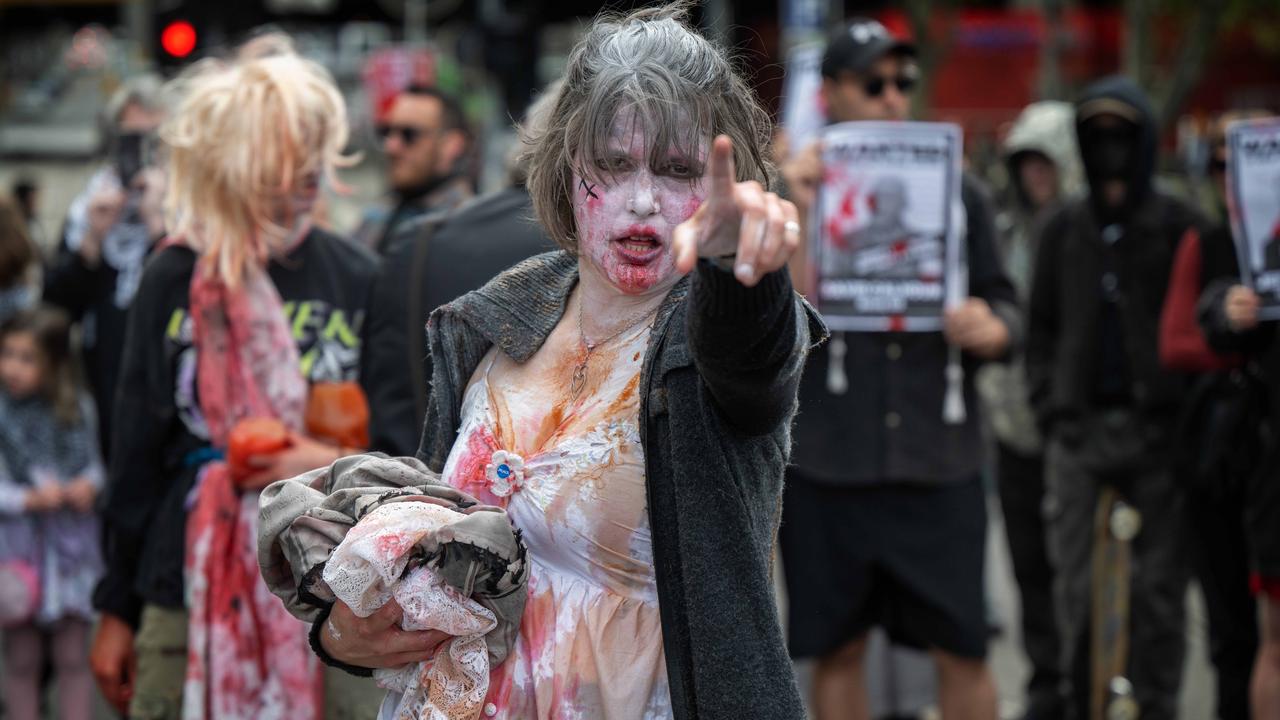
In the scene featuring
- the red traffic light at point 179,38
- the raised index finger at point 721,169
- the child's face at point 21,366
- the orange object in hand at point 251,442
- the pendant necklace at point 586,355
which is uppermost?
the red traffic light at point 179,38

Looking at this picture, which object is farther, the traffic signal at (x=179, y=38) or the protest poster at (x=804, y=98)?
the traffic signal at (x=179, y=38)

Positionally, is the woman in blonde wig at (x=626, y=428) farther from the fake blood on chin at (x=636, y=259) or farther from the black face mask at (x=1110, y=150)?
the black face mask at (x=1110, y=150)

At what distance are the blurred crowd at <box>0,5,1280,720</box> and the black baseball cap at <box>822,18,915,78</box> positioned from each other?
1 centimetres

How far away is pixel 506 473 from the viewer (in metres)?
2.52

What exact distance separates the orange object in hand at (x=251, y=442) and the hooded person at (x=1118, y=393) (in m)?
3.40

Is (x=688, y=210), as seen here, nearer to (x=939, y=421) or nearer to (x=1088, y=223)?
(x=939, y=421)

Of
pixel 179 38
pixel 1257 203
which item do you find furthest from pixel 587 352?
pixel 179 38

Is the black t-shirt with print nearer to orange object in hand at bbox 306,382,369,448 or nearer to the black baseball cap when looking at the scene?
orange object in hand at bbox 306,382,369,448

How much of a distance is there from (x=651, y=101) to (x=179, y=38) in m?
7.69

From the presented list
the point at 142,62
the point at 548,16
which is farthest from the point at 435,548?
the point at 548,16

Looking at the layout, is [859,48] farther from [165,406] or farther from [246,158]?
[165,406]

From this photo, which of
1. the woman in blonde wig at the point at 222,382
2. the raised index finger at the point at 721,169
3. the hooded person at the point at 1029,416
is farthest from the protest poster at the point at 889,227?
the raised index finger at the point at 721,169

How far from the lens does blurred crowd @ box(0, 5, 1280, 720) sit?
3.92 m

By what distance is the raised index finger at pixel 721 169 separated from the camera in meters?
1.99
